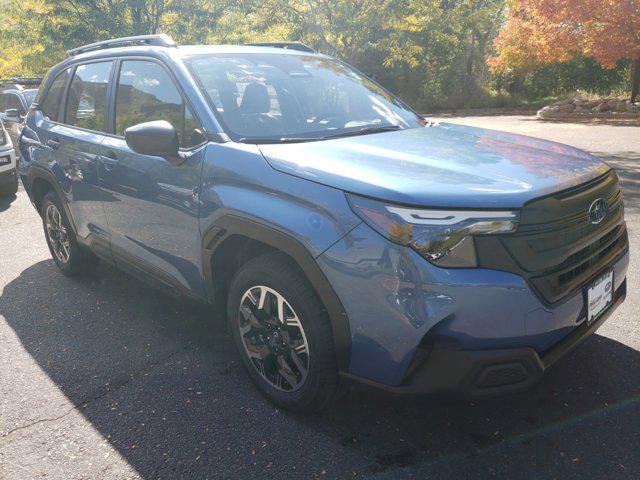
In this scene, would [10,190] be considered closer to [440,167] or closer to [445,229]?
[440,167]

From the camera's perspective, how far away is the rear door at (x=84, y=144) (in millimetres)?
3838

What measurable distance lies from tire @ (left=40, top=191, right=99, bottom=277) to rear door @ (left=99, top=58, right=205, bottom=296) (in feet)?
3.11

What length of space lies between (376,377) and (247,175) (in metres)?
1.11

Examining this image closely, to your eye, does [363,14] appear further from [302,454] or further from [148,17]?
[302,454]

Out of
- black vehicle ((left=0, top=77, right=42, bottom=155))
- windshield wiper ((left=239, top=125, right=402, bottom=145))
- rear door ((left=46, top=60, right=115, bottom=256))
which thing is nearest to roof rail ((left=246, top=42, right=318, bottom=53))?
rear door ((left=46, top=60, right=115, bottom=256))

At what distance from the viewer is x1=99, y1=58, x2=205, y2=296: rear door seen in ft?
9.84

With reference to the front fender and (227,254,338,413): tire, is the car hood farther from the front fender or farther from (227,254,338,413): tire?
(227,254,338,413): tire

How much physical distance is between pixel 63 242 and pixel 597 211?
4.16 metres

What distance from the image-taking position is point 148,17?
20.7 metres

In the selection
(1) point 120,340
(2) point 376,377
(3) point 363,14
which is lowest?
(1) point 120,340

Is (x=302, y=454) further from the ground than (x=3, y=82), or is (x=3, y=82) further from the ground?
(x=3, y=82)

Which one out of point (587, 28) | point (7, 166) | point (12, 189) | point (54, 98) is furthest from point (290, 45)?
point (587, 28)

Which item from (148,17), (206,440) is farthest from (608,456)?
(148,17)

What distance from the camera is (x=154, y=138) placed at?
2834mm
